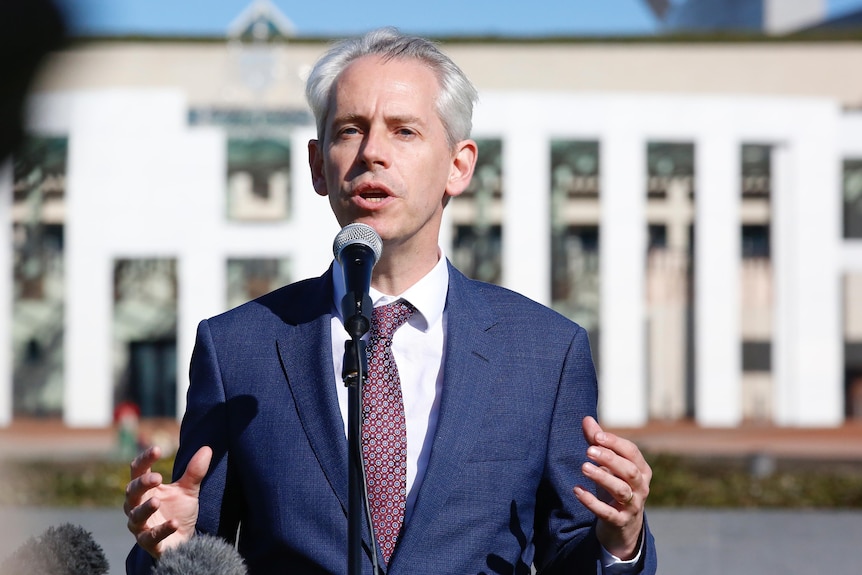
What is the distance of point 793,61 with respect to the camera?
36.4m

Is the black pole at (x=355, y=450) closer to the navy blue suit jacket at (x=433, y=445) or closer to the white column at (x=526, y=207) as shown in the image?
the navy blue suit jacket at (x=433, y=445)

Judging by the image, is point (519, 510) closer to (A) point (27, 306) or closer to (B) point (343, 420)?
(B) point (343, 420)

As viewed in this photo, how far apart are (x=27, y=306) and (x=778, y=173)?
70.6ft

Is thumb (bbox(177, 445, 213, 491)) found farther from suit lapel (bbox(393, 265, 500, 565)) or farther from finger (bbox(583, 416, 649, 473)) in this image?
finger (bbox(583, 416, 649, 473))

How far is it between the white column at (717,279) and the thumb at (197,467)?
3193 centimetres

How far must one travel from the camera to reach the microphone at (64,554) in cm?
97

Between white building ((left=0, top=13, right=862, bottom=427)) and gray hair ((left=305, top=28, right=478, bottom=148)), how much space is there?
29.5 m

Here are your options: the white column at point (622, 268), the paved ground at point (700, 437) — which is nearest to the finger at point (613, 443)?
the paved ground at point (700, 437)

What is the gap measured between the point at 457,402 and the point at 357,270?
0.47 m

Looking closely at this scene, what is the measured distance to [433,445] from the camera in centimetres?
217

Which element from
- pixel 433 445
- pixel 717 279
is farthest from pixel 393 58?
pixel 717 279

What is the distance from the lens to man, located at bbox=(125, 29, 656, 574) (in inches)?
84.4

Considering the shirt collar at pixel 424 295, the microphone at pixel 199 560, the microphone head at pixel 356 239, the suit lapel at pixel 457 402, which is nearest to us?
the microphone at pixel 199 560

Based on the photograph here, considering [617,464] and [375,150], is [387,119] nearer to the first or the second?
[375,150]
